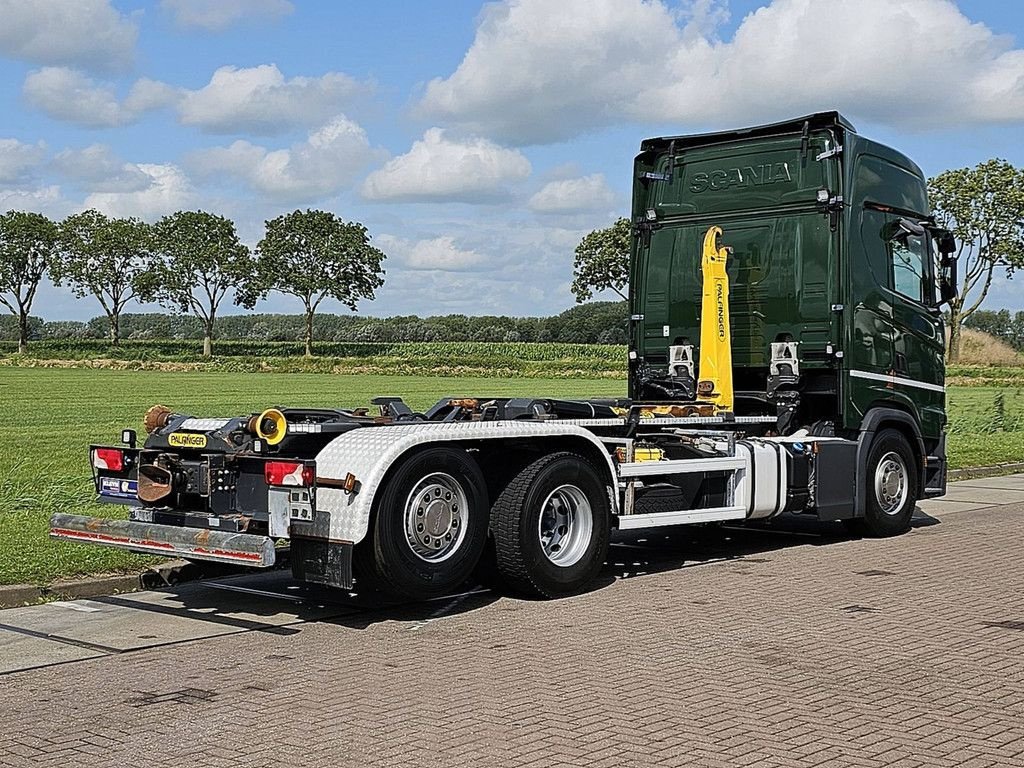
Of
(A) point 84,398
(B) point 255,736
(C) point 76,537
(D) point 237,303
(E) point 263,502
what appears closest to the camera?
(B) point 255,736

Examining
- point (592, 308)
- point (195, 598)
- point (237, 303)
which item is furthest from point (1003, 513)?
point (592, 308)

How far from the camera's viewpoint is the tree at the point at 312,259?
4190 inches

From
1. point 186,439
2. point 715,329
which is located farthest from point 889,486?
point 186,439

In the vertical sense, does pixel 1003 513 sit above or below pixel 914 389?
below

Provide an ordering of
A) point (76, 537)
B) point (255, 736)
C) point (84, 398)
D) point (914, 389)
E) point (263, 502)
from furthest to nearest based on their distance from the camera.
Result: point (84, 398) → point (914, 389) → point (76, 537) → point (263, 502) → point (255, 736)

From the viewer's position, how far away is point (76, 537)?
9.12 m

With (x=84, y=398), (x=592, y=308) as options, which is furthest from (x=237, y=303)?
(x=84, y=398)

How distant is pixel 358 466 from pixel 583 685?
2.08 metres

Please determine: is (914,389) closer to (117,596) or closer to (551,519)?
(551,519)

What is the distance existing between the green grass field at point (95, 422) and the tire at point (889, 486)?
21.8 feet

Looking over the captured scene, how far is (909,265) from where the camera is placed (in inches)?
520

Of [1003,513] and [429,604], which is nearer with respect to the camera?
[429,604]

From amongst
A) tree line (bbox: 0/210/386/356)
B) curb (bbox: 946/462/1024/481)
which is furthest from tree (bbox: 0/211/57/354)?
curb (bbox: 946/462/1024/481)

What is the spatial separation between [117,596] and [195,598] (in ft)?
1.93
